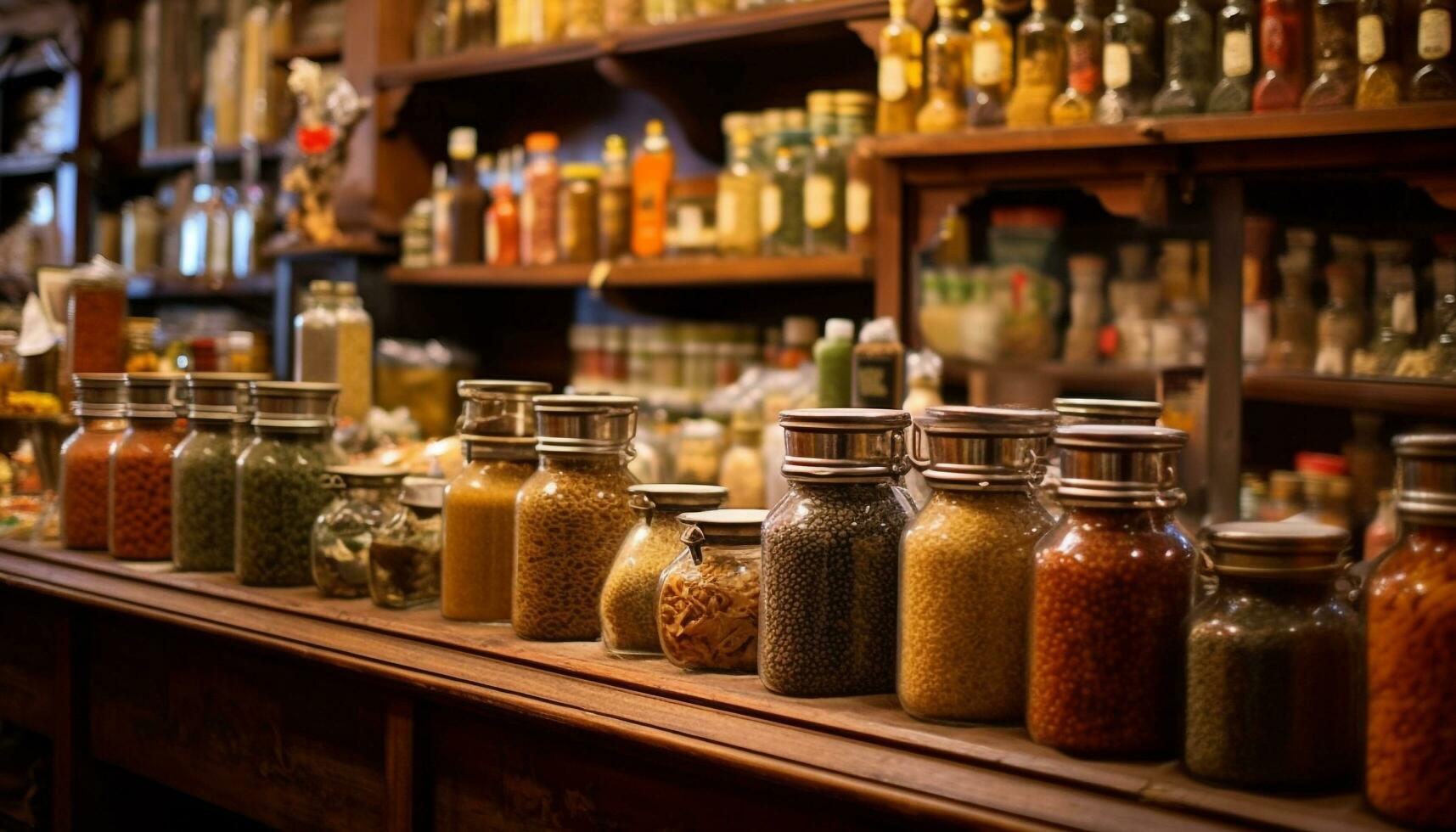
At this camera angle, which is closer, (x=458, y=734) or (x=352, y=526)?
(x=458, y=734)

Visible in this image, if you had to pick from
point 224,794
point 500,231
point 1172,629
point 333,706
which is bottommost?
point 224,794

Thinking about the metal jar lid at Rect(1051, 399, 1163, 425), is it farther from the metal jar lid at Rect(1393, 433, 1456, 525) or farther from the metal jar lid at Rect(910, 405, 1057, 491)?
the metal jar lid at Rect(1393, 433, 1456, 525)

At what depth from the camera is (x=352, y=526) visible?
131 cm

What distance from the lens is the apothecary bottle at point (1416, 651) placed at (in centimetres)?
69

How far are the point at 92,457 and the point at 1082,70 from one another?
5.35ft

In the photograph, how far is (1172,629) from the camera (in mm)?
790

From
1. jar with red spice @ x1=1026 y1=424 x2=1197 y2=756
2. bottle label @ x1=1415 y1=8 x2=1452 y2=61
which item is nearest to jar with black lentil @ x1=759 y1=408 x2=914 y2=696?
jar with red spice @ x1=1026 y1=424 x2=1197 y2=756

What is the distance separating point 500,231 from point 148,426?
5.53 ft

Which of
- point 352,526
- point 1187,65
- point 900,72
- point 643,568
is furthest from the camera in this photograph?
point 900,72

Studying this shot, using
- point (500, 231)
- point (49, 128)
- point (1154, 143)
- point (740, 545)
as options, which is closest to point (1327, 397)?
point (1154, 143)

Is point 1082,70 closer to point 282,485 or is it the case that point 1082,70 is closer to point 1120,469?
point 282,485

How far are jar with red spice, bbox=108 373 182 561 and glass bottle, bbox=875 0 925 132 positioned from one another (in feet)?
4.67

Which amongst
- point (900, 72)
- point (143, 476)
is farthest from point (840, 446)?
point (900, 72)

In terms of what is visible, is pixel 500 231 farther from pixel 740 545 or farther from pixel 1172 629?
pixel 1172 629
